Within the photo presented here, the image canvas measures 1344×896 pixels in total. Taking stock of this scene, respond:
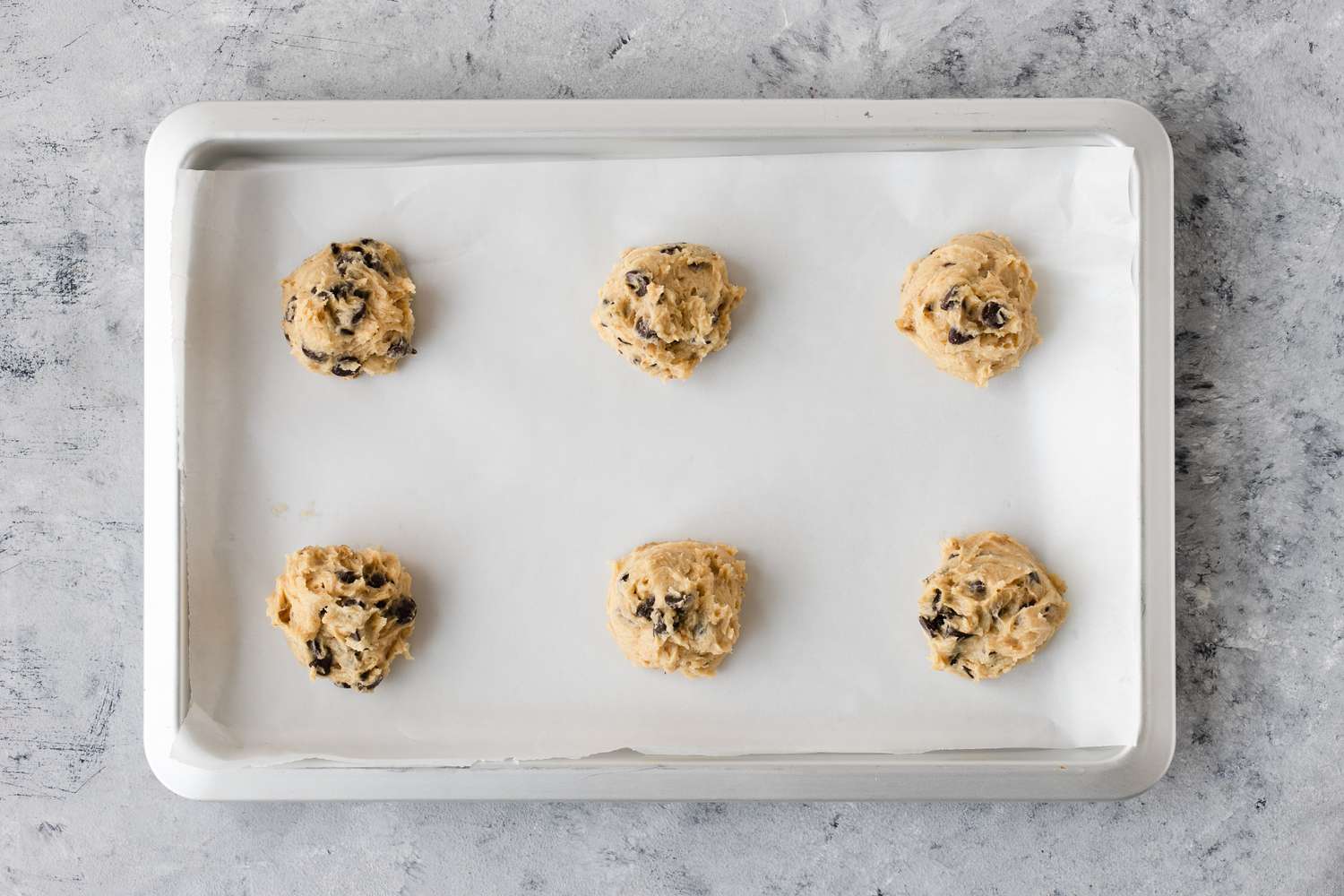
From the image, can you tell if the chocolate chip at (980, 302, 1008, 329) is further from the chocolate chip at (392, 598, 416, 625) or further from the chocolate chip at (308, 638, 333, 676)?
the chocolate chip at (308, 638, 333, 676)

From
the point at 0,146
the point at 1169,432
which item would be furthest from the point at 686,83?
the point at 0,146

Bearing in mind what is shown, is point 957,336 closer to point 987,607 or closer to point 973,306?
point 973,306

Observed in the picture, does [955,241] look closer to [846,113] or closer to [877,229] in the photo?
[877,229]

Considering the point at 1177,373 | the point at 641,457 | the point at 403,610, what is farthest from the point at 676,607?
the point at 1177,373

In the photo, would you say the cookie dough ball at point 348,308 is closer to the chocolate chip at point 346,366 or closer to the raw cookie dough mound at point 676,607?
the chocolate chip at point 346,366

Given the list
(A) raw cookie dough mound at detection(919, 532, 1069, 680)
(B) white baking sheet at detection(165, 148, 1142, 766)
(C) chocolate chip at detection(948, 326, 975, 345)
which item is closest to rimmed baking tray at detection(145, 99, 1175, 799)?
(B) white baking sheet at detection(165, 148, 1142, 766)

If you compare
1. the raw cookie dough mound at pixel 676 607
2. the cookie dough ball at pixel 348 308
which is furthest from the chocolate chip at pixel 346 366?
the raw cookie dough mound at pixel 676 607
